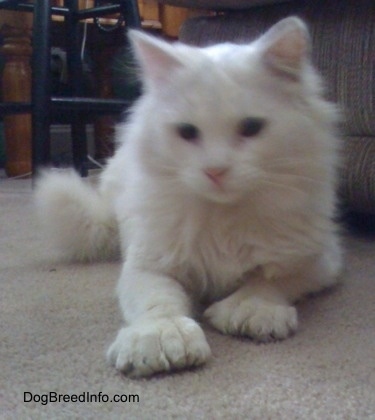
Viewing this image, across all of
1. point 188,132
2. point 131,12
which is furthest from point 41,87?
point 188,132

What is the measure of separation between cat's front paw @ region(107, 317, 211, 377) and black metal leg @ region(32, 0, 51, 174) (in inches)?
48.1

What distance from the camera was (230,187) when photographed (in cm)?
89

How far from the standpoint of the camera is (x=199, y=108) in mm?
901

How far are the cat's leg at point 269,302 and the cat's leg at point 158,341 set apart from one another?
0.07 m

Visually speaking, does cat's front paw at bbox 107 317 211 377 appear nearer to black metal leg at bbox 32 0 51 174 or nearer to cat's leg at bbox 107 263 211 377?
cat's leg at bbox 107 263 211 377

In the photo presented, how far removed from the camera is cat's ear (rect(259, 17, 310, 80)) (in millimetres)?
946

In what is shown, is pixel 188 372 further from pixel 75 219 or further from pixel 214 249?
pixel 75 219

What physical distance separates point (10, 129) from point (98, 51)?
29.1 inches

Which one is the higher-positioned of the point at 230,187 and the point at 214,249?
the point at 230,187

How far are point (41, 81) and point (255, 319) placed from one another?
1294mm

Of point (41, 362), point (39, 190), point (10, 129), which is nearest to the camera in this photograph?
point (41, 362)

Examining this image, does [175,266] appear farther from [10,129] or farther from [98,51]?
[98,51]

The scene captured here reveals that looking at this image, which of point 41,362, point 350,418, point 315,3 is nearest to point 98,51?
point 315,3

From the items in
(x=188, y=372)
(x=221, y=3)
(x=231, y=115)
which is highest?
(x=221, y=3)
